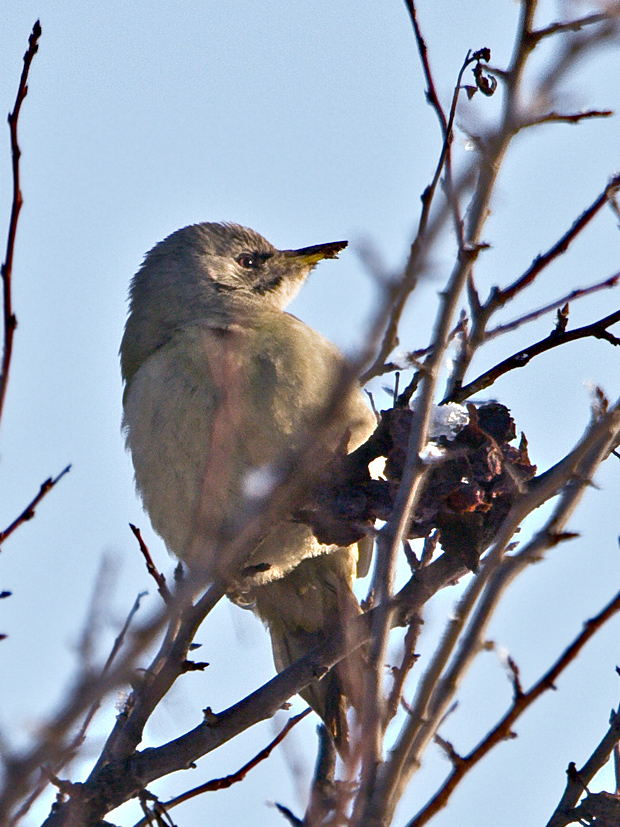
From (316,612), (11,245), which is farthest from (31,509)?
(316,612)

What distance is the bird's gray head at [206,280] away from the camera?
552 cm

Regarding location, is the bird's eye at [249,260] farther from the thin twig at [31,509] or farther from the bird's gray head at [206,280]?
the thin twig at [31,509]

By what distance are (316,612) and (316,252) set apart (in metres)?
2.34

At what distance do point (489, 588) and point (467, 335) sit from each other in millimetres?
1477

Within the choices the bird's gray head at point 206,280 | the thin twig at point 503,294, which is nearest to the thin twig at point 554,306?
the thin twig at point 503,294

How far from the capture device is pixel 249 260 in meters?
6.38

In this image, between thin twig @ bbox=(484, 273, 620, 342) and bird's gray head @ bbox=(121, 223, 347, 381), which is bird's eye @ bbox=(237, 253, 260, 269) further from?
thin twig @ bbox=(484, 273, 620, 342)

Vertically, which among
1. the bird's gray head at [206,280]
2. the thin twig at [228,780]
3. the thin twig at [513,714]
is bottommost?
the thin twig at [513,714]

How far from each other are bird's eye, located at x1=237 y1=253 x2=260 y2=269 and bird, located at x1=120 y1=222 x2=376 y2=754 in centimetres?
28

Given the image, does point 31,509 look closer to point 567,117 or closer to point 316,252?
point 567,117

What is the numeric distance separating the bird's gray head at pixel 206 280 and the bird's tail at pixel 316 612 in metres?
1.35

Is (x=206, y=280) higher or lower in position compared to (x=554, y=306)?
higher

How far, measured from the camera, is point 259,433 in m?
4.53

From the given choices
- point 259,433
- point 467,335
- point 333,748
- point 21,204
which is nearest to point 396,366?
point 467,335
